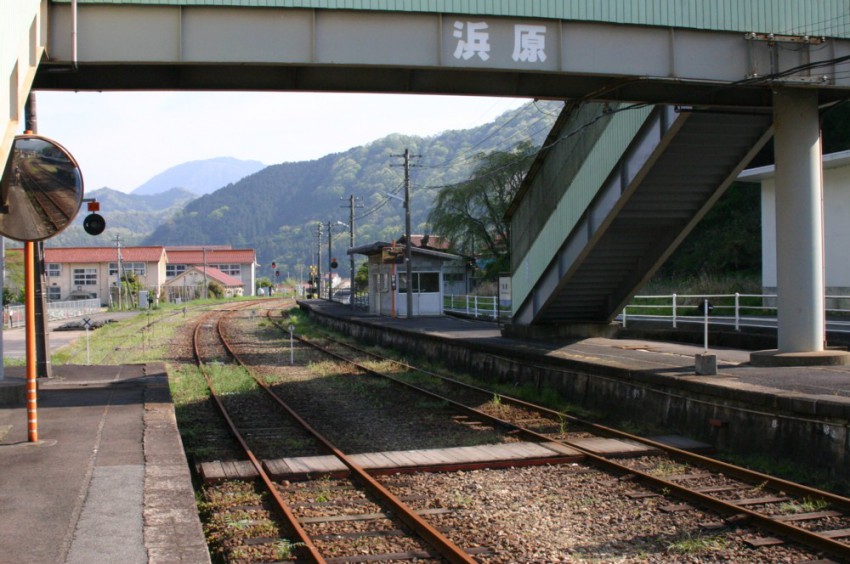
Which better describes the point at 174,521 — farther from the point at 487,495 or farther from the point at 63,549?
the point at 487,495

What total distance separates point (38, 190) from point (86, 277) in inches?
3467

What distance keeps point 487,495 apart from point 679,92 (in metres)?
7.91

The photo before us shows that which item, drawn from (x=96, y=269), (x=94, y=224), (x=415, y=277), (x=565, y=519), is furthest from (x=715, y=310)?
(x=96, y=269)

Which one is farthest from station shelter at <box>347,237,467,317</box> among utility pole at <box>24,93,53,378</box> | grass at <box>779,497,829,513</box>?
grass at <box>779,497,829,513</box>

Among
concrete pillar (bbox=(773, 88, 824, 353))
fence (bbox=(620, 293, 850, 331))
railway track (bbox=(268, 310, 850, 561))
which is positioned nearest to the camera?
railway track (bbox=(268, 310, 850, 561))

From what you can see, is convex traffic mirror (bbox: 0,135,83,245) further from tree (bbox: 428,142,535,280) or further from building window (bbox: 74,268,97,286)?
building window (bbox: 74,268,97,286)

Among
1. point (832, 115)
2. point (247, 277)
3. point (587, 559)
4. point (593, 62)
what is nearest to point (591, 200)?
point (593, 62)

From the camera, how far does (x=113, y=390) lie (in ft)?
42.3

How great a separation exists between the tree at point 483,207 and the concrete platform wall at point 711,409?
32.8 metres

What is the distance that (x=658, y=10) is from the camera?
483 inches

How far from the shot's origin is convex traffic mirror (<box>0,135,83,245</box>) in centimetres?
775

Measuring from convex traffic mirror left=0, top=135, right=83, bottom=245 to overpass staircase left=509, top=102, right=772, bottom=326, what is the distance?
330 inches

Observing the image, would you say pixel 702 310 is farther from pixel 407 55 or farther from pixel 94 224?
pixel 94 224

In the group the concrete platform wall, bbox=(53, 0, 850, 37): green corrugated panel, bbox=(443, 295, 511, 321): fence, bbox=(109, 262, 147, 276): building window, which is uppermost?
bbox=(53, 0, 850, 37): green corrugated panel
